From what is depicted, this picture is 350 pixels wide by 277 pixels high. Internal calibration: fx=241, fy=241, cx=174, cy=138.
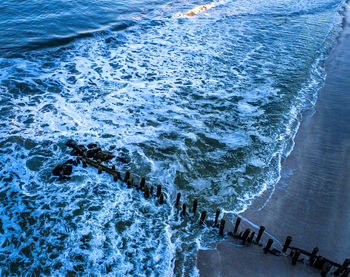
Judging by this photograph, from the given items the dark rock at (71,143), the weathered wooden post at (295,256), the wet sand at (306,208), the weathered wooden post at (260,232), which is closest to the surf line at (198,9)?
the wet sand at (306,208)

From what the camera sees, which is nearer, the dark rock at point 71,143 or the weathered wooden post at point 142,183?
the weathered wooden post at point 142,183

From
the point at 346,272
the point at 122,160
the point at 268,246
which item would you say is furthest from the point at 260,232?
the point at 122,160

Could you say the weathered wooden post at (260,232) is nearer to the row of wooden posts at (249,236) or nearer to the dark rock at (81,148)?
the row of wooden posts at (249,236)

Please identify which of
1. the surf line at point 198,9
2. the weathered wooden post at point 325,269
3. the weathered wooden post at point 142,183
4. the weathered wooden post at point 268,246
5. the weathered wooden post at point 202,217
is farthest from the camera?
the surf line at point 198,9

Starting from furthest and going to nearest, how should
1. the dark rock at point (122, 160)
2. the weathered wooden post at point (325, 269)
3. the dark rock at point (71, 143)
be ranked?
the dark rock at point (71, 143)
the dark rock at point (122, 160)
the weathered wooden post at point (325, 269)

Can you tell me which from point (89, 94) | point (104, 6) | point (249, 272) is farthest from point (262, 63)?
point (104, 6)

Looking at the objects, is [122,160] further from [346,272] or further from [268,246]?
[346,272]

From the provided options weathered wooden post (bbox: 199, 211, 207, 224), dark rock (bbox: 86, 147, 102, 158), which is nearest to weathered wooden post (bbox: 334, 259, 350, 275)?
weathered wooden post (bbox: 199, 211, 207, 224)
